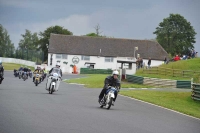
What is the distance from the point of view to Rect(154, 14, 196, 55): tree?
12450cm

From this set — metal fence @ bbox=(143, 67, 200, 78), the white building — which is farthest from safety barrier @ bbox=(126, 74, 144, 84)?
the white building

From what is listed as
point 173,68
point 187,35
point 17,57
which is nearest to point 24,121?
Answer: point 173,68

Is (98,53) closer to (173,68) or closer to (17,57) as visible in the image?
(17,57)

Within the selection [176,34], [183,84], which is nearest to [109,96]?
[183,84]

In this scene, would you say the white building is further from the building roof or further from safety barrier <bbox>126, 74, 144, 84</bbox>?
safety barrier <bbox>126, 74, 144, 84</bbox>

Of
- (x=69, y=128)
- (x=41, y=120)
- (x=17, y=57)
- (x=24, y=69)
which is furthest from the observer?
(x=17, y=57)

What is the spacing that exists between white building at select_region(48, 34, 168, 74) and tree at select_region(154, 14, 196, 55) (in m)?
11.8

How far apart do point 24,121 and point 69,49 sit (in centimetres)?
9812

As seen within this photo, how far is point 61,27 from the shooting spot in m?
142

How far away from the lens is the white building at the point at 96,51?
110625mm

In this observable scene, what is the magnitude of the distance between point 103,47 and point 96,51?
2.15 meters

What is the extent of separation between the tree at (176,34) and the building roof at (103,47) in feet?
38.8

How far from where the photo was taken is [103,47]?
113812 millimetres

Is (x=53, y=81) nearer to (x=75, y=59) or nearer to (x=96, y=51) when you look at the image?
(x=75, y=59)
